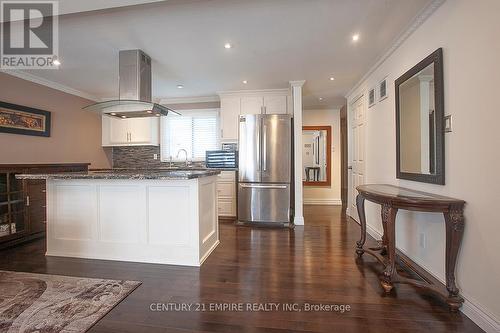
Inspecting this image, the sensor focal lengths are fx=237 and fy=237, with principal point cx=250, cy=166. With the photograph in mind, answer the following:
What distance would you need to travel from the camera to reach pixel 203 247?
2652 millimetres

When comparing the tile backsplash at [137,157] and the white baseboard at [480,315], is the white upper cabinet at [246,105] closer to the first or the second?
the tile backsplash at [137,157]

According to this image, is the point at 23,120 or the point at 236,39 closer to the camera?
the point at 236,39

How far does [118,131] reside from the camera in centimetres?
504

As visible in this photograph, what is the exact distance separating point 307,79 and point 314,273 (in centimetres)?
302

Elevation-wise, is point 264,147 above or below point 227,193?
above

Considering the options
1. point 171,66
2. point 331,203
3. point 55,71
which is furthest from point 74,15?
point 331,203

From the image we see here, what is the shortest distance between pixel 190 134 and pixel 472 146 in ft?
14.6

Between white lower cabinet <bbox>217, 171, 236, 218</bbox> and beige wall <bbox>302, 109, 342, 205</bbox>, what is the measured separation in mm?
2401

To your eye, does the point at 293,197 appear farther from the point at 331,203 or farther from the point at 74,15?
the point at 74,15

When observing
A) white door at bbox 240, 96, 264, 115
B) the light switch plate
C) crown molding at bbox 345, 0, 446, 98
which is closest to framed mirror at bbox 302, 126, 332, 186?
white door at bbox 240, 96, 264, 115

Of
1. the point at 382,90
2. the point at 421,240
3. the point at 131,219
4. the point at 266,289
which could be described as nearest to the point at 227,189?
the point at 131,219

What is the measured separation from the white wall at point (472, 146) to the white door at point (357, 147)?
5.47ft

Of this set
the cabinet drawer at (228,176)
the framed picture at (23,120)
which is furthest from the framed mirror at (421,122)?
the framed picture at (23,120)

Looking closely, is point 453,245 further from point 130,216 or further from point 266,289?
point 130,216
